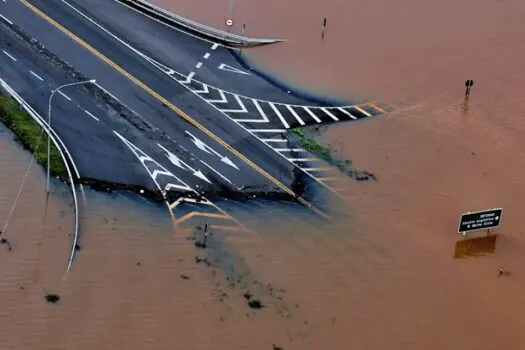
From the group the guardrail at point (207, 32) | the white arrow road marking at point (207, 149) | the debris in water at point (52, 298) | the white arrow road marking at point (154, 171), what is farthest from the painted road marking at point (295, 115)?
the debris in water at point (52, 298)

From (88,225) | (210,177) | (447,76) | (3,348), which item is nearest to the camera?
(3,348)

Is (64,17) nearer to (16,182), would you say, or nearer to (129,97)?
(129,97)

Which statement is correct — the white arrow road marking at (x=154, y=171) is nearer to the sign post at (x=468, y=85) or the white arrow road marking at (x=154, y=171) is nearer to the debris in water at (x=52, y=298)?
the debris in water at (x=52, y=298)

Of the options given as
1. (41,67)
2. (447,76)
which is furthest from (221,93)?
(447,76)

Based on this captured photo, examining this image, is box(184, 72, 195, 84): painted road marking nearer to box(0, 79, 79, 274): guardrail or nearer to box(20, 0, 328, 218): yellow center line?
box(20, 0, 328, 218): yellow center line

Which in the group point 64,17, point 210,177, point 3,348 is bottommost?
point 3,348
